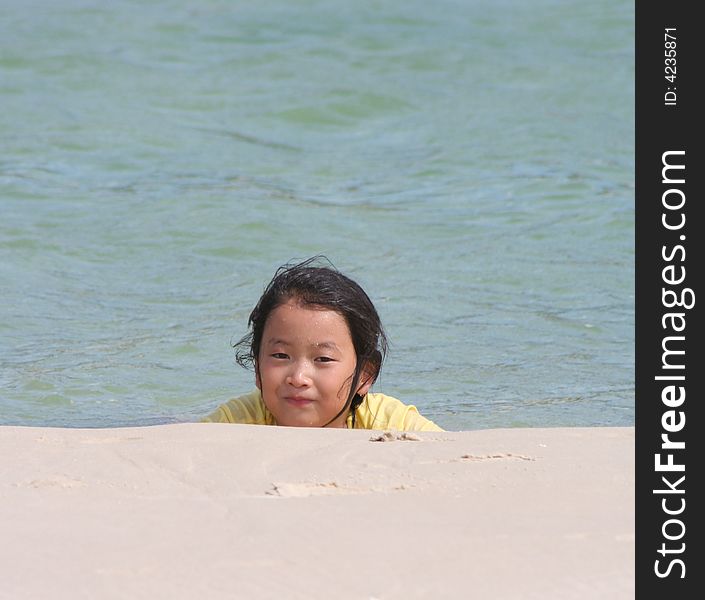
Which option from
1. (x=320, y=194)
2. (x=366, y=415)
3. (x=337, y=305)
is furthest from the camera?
(x=320, y=194)

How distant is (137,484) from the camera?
Answer: 8.79 feet

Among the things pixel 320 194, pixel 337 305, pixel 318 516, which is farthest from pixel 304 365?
pixel 320 194

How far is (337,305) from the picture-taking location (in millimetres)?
4129

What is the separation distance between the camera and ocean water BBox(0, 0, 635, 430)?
5.77 meters

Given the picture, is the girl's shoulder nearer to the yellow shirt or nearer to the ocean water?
the yellow shirt

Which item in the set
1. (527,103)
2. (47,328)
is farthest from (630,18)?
(47,328)

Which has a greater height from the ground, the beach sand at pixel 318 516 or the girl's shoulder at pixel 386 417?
the girl's shoulder at pixel 386 417

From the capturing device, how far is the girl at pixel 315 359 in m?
4.02

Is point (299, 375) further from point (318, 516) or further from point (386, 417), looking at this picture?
point (318, 516)

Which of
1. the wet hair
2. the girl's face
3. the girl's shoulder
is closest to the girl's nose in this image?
the girl's face

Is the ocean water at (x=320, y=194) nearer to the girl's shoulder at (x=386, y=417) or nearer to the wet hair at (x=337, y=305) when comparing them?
the girl's shoulder at (x=386, y=417)

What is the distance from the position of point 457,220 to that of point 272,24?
18.4ft

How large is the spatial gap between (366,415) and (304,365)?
1.13 ft

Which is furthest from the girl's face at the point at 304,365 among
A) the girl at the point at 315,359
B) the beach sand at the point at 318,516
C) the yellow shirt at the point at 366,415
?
the beach sand at the point at 318,516
